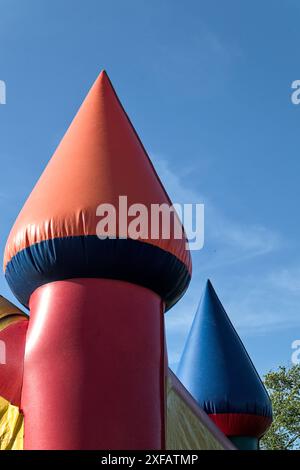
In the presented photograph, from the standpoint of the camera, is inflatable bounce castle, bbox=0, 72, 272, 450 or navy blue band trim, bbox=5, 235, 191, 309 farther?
navy blue band trim, bbox=5, 235, 191, 309

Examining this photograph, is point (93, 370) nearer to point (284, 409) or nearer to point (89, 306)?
point (89, 306)

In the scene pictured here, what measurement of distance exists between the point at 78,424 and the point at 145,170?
7.57 ft

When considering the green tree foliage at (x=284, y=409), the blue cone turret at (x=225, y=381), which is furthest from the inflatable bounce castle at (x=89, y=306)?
the green tree foliage at (x=284, y=409)

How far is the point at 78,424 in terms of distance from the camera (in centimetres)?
432

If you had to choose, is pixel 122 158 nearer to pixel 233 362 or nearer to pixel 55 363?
pixel 55 363

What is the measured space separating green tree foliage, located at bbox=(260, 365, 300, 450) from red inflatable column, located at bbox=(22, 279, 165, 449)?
15.0 meters

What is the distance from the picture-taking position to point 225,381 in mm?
8969

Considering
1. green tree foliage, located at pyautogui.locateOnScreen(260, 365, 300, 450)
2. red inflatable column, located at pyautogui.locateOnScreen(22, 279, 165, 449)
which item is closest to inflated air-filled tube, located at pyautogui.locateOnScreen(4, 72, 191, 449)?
red inflatable column, located at pyautogui.locateOnScreen(22, 279, 165, 449)

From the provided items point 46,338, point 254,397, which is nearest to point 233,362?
point 254,397

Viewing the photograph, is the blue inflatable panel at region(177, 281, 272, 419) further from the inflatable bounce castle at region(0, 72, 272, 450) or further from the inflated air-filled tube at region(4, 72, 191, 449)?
the inflated air-filled tube at region(4, 72, 191, 449)

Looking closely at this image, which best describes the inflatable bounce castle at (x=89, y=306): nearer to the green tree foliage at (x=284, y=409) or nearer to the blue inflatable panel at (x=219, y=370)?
the blue inflatable panel at (x=219, y=370)

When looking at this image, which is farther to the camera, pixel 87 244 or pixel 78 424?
pixel 87 244

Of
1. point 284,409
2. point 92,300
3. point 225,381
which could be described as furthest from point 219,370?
point 284,409

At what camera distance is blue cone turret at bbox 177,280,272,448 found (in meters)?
8.84
